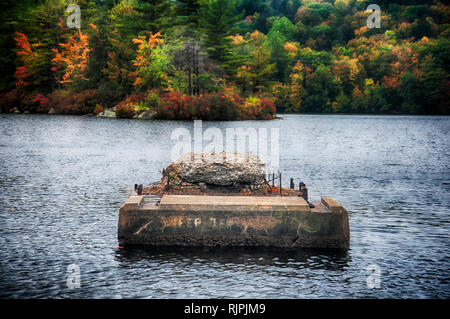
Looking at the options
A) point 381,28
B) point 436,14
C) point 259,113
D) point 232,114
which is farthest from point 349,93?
point 232,114

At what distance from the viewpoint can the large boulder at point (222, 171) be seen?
40.9 feet

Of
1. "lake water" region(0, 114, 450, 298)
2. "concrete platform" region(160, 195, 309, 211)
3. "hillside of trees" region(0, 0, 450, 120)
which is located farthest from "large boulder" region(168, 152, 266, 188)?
"hillside of trees" region(0, 0, 450, 120)

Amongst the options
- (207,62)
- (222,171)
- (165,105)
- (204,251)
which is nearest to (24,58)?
(207,62)

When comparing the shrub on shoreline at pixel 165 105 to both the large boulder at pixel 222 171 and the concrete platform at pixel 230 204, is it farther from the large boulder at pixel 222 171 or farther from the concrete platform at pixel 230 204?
the concrete platform at pixel 230 204

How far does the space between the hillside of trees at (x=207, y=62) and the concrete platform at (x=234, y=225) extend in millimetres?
53631

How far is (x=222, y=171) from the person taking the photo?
41.0ft

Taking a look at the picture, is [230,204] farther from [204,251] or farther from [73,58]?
[73,58]

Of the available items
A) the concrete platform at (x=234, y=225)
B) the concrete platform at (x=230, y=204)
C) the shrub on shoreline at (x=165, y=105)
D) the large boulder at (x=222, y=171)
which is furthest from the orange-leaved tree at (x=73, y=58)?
the concrete platform at (x=234, y=225)

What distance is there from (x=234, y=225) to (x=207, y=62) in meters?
63.8

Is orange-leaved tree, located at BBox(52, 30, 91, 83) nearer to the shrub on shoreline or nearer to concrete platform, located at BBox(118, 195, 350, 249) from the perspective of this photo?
the shrub on shoreline

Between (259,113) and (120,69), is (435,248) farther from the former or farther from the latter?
(120,69)

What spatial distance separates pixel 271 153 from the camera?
30.4m

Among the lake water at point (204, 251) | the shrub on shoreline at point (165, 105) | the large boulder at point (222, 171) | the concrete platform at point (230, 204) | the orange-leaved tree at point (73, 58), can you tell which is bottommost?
the lake water at point (204, 251)

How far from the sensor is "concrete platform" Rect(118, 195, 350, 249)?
10.0 m
